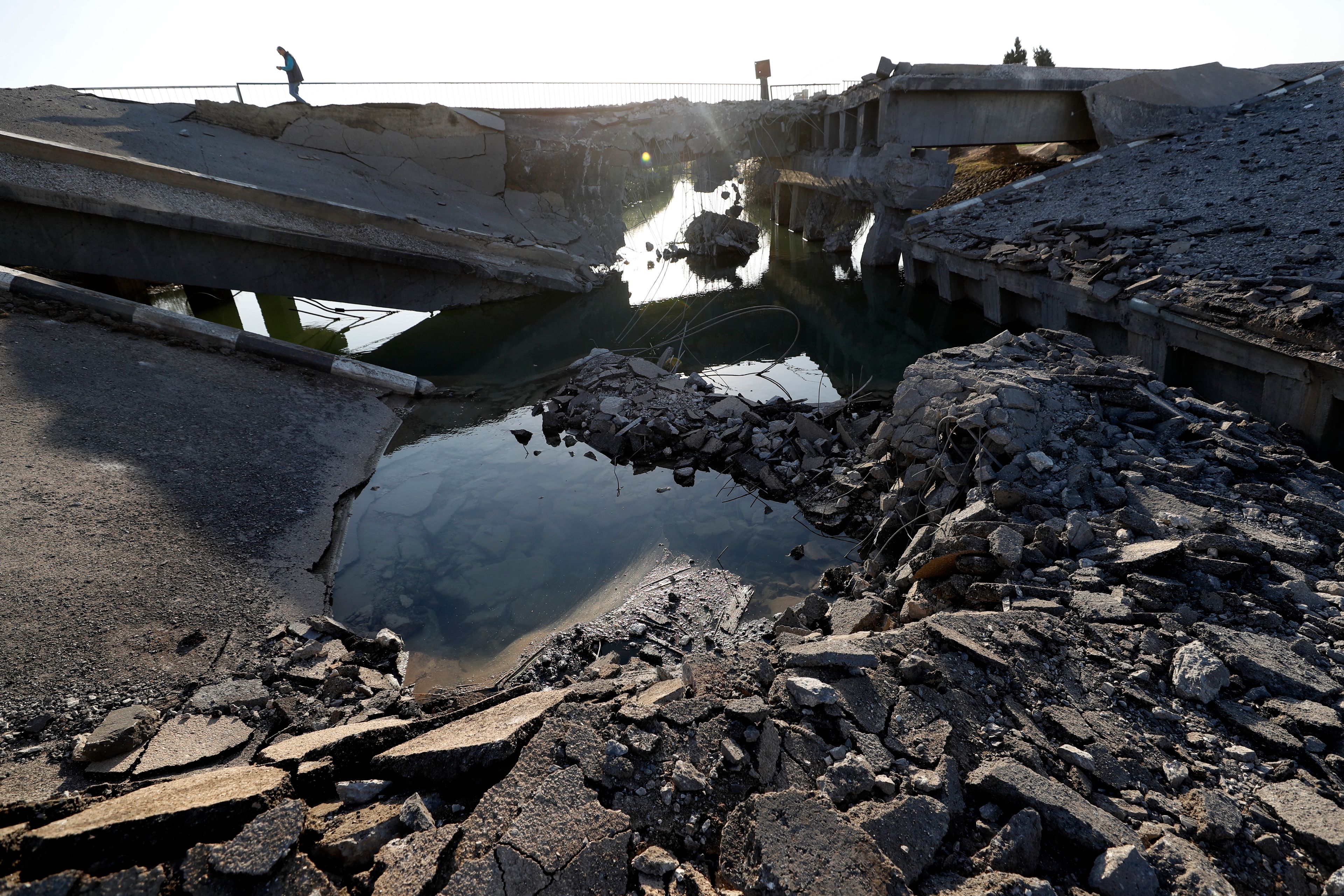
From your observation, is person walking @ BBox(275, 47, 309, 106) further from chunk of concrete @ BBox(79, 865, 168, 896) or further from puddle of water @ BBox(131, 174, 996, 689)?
chunk of concrete @ BBox(79, 865, 168, 896)

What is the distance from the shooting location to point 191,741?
3721 mm

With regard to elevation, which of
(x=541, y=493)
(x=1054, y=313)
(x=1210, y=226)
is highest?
(x=1210, y=226)

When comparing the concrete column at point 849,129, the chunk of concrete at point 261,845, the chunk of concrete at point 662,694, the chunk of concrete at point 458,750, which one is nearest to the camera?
the chunk of concrete at point 261,845

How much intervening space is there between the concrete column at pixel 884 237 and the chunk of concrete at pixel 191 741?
17.8 meters

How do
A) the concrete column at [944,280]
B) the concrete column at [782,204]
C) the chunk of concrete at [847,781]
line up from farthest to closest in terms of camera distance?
the concrete column at [782,204] < the concrete column at [944,280] < the chunk of concrete at [847,781]

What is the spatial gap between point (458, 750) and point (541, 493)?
496 centimetres

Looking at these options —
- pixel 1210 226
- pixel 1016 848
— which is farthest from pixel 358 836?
pixel 1210 226

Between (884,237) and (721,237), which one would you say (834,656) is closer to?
(884,237)

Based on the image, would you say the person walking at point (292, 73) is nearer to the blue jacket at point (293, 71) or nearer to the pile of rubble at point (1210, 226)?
the blue jacket at point (293, 71)

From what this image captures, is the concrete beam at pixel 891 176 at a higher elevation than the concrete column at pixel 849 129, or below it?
below

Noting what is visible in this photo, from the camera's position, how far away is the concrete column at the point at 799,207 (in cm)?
2577

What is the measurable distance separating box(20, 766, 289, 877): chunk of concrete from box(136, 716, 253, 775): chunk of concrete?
3.15 feet

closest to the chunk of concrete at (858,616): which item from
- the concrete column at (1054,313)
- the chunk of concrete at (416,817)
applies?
the chunk of concrete at (416,817)

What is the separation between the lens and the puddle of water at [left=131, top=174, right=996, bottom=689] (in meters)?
5.82
